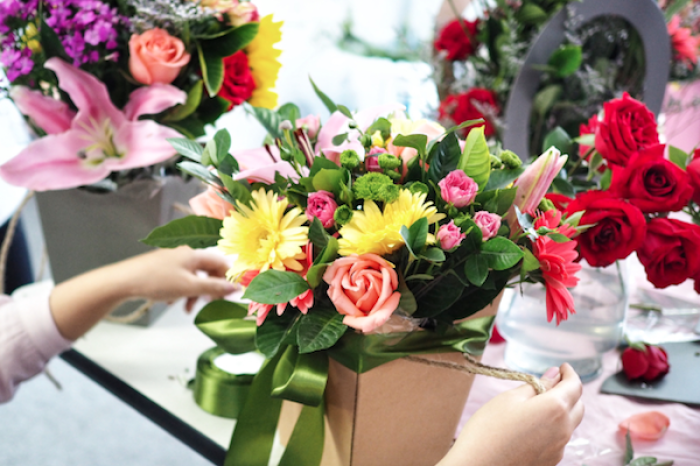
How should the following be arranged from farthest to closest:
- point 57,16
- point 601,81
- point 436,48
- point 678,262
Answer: point 436,48 < point 601,81 < point 57,16 < point 678,262

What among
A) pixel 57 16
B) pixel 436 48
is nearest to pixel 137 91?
pixel 57 16

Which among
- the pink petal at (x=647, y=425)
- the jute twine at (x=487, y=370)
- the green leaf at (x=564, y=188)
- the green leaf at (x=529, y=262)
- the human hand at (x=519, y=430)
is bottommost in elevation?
the pink petal at (x=647, y=425)

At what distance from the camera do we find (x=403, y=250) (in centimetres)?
39

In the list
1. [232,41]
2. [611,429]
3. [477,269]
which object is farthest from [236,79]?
[611,429]

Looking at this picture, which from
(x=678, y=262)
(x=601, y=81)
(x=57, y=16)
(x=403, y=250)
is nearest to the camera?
(x=403, y=250)

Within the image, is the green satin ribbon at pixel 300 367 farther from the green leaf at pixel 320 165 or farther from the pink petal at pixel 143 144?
the pink petal at pixel 143 144

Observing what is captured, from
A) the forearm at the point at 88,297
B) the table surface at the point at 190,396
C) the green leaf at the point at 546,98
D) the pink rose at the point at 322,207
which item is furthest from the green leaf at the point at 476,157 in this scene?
the green leaf at the point at 546,98

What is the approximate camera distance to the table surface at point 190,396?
0.57 metres

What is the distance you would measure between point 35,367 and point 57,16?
448 mm

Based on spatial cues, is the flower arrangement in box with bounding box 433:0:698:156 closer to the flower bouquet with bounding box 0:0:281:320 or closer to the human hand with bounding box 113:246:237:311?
the flower bouquet with bounding box 0:0:281:320

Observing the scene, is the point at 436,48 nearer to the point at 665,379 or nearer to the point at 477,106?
the point at 477,106

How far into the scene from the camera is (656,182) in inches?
20.2

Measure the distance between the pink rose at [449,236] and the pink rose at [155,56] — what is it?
0.45 metres

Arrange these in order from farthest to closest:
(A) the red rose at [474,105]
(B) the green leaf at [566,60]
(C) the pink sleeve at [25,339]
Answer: (A) the red rose at [474,105]
(B) the green leaf at [566,60]
(C) the pink sleeve at [25,339]
